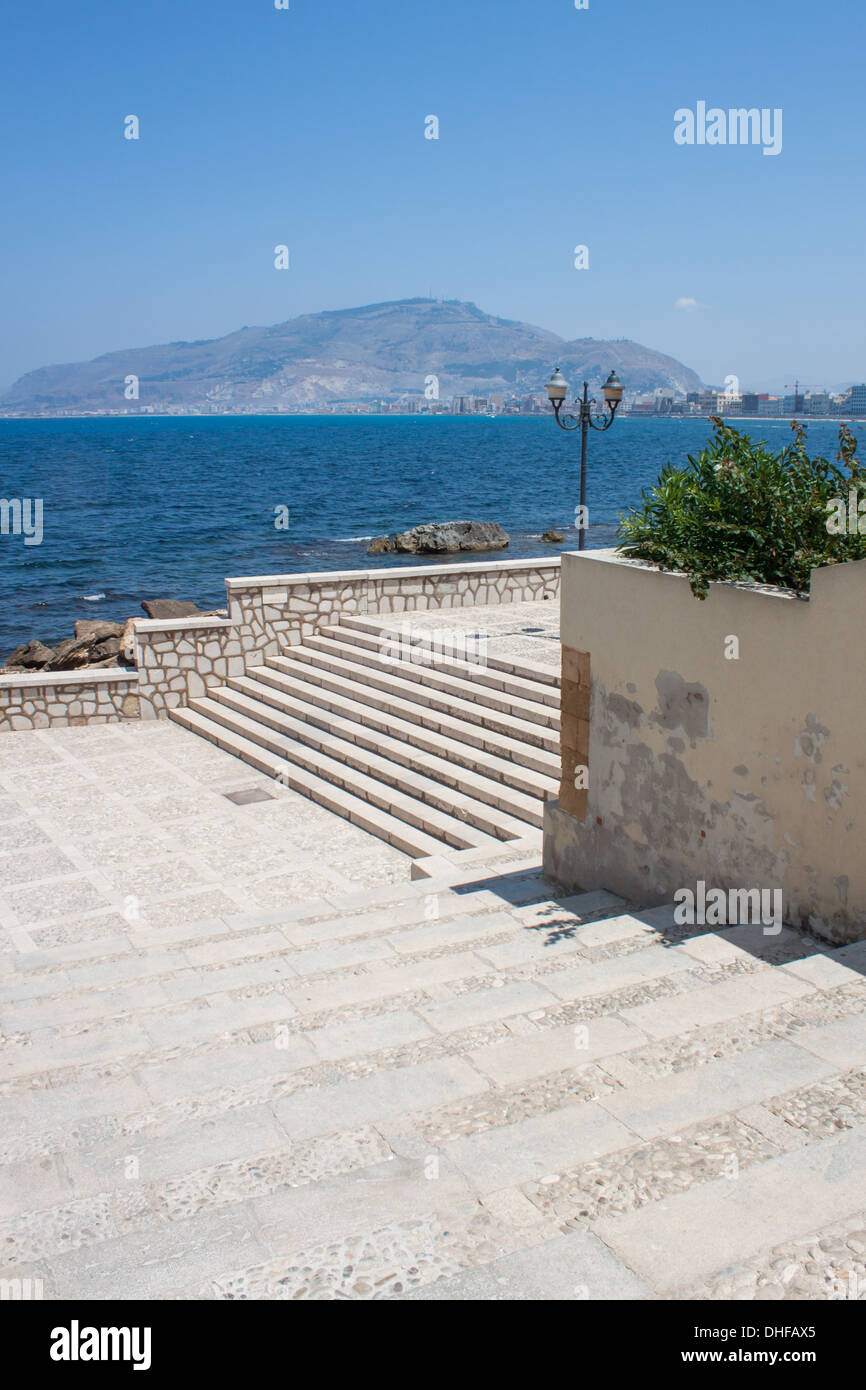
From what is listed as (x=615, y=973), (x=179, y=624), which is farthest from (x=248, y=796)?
(x=615, y=973)

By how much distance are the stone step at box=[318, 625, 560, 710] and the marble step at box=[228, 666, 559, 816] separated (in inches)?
35.7

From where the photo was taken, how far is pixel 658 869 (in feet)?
21.2

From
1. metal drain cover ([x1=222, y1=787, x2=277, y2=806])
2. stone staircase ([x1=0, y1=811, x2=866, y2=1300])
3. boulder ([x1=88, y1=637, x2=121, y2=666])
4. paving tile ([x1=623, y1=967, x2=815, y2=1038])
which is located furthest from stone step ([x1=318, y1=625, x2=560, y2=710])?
paving tile ([x1=623, y1=967, x2=815, y2=1038])

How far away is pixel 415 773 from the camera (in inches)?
447

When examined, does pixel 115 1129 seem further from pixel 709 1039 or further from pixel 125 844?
pixel 125 844

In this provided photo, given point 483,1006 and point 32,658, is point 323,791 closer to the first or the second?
point 483,1006

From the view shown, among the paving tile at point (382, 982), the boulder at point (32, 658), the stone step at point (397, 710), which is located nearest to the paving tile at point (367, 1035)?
the paving tile at point (382, 982)

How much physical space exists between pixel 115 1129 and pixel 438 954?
7.94 feet

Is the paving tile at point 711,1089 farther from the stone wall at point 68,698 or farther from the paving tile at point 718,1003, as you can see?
the stone wall at point 68,698

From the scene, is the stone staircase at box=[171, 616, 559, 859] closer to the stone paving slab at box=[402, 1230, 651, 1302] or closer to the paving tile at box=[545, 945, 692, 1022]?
the paving tile at box=[545, 945, 692, 1022]

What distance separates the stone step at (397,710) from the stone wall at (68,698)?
183 centimetres

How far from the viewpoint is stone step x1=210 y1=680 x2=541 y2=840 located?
10023 millimetres

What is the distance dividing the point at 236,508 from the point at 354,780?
147ft

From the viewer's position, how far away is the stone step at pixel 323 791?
10.2 m
